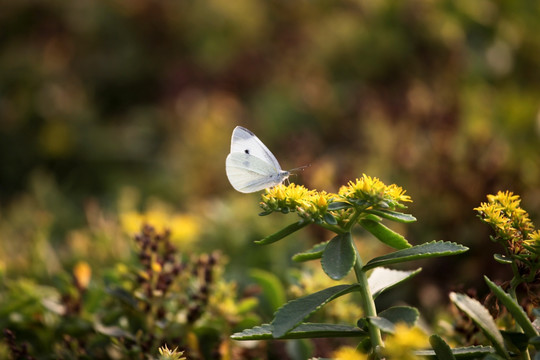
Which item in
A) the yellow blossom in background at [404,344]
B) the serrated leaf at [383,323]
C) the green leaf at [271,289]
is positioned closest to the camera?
the yellow blossom in background at [404,344]

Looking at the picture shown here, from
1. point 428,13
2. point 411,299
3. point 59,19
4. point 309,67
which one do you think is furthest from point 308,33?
point 411,299

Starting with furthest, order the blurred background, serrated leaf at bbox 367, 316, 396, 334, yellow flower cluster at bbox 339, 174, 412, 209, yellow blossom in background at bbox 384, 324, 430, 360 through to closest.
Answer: the blurred background < yellow flower cluster at bbox 339, 174, 412, 209 < serrated leaf at bbox 367, 316, 396, 334 < yellow blossom in background at bbox 384, 324, 430, 360

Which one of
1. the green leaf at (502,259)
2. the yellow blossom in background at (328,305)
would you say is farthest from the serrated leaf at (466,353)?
the yellow blossom in background at (328,305)

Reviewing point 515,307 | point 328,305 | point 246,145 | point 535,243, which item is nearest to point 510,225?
point 535,243

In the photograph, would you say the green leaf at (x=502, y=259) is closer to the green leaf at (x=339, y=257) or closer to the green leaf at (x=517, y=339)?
the green leaf at (x=517, y=339)

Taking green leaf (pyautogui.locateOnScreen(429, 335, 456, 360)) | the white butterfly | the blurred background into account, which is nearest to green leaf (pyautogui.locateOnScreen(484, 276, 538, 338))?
green leaf (pyautogui.locateOnScreen(429, 335, 456, 360))

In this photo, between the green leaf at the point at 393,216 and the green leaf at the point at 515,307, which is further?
the green leaf at the point at 393,216

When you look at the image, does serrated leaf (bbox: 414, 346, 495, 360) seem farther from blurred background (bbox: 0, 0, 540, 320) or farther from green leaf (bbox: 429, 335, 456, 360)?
blurred background (bbox: 0, 0, 540, 320)

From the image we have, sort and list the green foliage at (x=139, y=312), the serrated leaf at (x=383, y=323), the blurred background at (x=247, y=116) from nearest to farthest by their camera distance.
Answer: the serrated leaf at (x=383, y=323) < the green foliage at (x=139, y=312) < the blurred background at (x=247, y=116)
